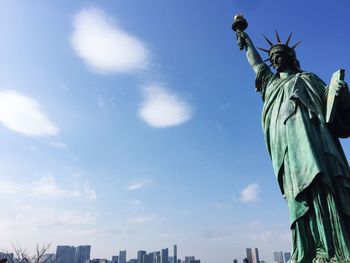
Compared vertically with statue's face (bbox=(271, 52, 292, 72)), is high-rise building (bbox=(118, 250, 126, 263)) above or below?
above

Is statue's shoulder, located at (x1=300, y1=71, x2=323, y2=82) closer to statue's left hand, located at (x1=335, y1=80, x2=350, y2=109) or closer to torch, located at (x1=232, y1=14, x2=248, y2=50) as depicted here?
statue's left hand, located at (x1=335, y1=80, x2=350, y2=109)

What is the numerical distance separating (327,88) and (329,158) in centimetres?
166

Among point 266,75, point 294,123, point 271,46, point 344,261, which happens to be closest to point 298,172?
point 294,123

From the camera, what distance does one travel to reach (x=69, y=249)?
98938 mm

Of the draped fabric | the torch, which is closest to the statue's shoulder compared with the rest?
the draped fabric

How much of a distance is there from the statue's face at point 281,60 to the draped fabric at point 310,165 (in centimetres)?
59

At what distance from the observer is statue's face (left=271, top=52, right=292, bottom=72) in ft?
26.4

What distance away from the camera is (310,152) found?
6.13 m

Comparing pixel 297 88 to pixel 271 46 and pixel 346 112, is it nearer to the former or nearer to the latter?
pixel 346 112

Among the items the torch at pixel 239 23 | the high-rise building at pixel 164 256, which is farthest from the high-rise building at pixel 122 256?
the torch at pixel 239 23

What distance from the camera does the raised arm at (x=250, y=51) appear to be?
338 inches

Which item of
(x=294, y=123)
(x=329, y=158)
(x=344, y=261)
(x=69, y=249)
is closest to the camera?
(x=344, y=261)

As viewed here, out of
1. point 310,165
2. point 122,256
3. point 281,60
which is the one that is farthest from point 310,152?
point 122,256

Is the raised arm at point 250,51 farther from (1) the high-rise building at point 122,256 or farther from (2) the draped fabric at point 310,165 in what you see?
(1) the high-rise building at point 122,256
